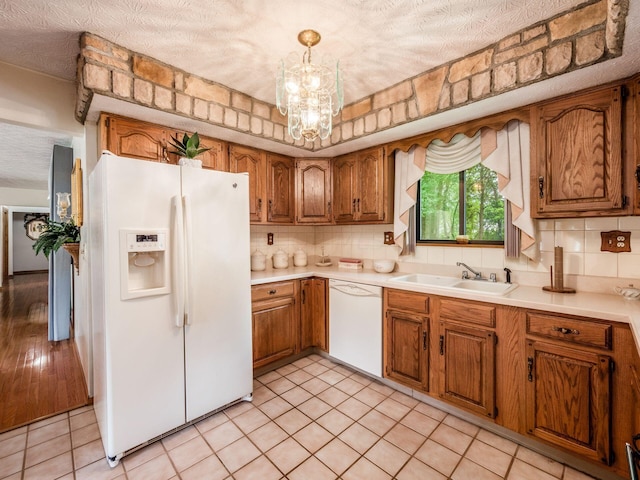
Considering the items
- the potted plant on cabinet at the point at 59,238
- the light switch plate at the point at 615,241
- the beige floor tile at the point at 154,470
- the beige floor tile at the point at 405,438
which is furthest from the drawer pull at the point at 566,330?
the potted plant on cabinet at the point at 59,238

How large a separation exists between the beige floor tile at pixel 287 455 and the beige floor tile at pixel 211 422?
1.64 ft

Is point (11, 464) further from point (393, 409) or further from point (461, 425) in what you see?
point (461, 425)

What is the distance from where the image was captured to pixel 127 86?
6.17ft

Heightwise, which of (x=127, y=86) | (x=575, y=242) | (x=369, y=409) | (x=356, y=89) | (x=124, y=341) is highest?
(x=356, y=89)

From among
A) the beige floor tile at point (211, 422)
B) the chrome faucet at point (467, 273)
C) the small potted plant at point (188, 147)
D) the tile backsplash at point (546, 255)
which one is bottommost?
the beige floor tile at point (211, 422)

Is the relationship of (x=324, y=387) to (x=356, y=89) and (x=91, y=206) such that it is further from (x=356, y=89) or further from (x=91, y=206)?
(x=356, y=89)

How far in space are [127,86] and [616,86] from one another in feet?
9.72

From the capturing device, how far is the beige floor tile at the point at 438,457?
1.67 m

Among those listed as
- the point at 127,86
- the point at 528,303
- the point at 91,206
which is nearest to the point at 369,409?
the point at 528,303

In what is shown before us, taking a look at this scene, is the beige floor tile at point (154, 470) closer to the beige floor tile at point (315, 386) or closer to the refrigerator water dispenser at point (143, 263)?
the refrigerator water dispenser at point (143, 263)

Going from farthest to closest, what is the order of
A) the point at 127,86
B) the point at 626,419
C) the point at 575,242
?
the point at 575,242 < the point at 127,86 < the point at 626,419

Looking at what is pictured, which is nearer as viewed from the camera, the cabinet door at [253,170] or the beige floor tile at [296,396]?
the beige floor tile at [296,396]

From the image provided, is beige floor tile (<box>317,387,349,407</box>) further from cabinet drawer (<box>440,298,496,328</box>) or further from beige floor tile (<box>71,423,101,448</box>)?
beige floor tile (<box>71,423,101,448</box>)

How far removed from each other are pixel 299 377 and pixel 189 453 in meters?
1.11
